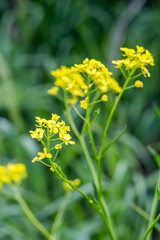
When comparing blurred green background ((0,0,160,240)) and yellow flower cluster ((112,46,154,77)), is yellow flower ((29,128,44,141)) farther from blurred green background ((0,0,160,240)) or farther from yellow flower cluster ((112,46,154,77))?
blurred green background ((0,0,160,240))

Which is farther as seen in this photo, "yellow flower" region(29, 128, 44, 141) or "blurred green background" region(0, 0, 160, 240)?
"blurred green background" region(0, 0, 160, 240)

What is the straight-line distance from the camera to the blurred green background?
1561 millimetres

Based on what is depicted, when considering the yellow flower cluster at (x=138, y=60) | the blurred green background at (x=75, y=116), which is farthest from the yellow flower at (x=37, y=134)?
the blurred green background at (x=75, y=116)

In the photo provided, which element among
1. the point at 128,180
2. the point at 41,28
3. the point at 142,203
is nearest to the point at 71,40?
the point at 41,28

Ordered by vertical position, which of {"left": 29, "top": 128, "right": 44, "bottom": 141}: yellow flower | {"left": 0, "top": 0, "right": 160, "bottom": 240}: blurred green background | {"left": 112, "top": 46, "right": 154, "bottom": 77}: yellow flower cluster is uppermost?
{"left": 0, "top": 0, "right": 160, "bottom": 240}: blurred green background

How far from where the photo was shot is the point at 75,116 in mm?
1930

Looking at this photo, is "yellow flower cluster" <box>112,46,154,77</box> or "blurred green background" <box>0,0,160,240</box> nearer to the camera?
"yellow flower cluster" <box>112,46,154,77</box>

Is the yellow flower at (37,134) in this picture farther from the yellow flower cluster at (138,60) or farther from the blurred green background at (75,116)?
the blurred green background at (75,116)

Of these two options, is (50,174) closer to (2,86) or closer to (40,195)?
(40,195)

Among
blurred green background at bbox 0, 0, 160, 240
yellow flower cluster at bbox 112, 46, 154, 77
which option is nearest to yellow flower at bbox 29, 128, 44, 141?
yellow flower cluster at bbox 112, 46, 154, 77

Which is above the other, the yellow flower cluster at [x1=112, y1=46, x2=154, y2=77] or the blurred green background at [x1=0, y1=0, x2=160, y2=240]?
the blurred green background at [x1=0, y1=0, x2=160, y2=240]

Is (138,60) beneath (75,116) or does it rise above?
beneath

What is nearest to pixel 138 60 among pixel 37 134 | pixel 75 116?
pixel 37 134

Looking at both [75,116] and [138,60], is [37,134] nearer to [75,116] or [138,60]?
[138,60]
